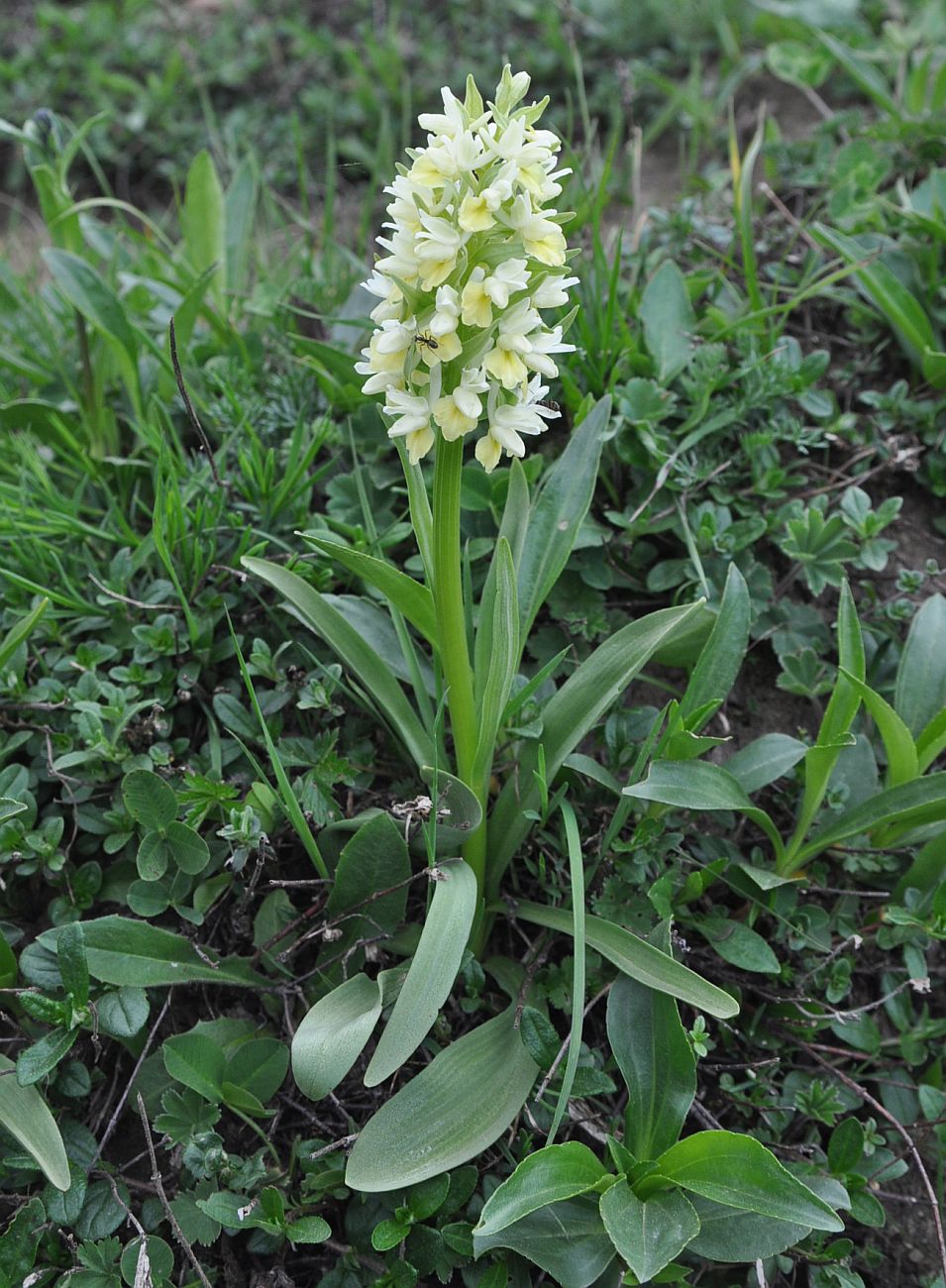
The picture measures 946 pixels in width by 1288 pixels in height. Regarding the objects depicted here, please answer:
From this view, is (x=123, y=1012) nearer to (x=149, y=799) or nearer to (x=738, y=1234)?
(x=149, y=799)

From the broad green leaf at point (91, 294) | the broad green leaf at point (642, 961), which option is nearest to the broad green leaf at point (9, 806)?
the broad green leaf at point (642, 961)

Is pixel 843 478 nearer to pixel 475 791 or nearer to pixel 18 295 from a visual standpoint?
pixel 475 791

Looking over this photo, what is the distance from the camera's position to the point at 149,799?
202 cm

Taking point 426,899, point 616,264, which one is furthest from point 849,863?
point 616,264

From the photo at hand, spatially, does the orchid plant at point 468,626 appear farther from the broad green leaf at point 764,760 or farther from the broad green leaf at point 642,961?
the broad green leaf at point 764,760

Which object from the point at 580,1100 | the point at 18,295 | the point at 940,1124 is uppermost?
the point at 18,295

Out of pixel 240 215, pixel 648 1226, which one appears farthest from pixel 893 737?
pixel 240 215

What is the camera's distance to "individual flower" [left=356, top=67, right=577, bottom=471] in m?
1.42

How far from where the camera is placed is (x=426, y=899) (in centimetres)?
212

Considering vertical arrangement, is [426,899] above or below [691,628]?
below

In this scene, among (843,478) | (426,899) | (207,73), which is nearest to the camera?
(426,899)

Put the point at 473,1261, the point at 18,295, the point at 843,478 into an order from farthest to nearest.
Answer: the point at 18,295, the point at 843,478, the point at 473,1261

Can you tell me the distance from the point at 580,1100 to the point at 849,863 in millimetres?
748

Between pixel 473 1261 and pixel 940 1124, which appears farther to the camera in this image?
pixel 940 1124
